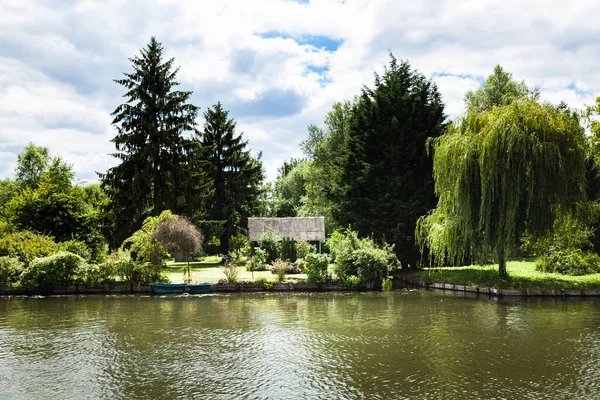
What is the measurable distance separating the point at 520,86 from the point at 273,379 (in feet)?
149

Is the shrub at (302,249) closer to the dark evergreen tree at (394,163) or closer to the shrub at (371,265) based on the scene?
the dark evergreen tree at (394,163)

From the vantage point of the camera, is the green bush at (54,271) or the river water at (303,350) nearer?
the river water at (303,350)

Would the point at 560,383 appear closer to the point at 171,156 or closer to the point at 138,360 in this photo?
the point at 138,360

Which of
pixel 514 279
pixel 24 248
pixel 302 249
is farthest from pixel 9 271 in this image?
pixel 514 279

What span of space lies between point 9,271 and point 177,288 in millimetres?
7862

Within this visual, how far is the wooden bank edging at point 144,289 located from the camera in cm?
2103

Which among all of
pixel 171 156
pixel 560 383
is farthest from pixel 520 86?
pixel 560 383

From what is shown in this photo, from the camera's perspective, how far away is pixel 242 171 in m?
35.7

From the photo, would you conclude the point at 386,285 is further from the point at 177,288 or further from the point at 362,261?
the point at 177,288

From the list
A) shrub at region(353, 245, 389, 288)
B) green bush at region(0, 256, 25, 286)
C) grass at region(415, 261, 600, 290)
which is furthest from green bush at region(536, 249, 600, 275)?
green bush at region(0, 256, 25, 286)

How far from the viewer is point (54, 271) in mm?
20859

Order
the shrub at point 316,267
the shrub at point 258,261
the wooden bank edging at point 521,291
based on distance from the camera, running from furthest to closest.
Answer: the shrub at point 258,261 < the shrub at point 316,267 < the wooden bank edging at point 521,291

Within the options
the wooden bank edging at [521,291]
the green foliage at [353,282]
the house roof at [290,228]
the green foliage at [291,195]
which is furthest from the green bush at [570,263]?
the green foliage at [291,195]

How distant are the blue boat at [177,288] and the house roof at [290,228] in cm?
1279
